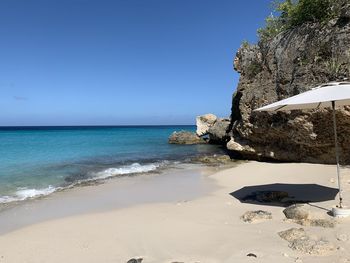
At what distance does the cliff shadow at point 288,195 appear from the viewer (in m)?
8.17

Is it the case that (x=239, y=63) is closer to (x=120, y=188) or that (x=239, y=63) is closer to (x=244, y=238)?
(x=120, y=188)

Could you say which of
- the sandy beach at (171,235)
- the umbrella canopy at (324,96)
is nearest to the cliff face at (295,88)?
the sandy beach at (171,235)

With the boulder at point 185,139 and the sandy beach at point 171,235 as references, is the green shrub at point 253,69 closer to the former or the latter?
the sandy beach at point 171,235

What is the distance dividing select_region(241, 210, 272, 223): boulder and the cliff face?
735 cm

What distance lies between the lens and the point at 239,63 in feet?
63.1

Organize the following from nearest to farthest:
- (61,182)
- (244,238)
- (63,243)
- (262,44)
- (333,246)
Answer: (333,246) → (244,238) → (63,243) → (61,182) → (262,44)

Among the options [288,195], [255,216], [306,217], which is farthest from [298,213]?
[288,195]

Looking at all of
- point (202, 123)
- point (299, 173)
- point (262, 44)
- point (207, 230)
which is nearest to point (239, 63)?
point (262, 44)

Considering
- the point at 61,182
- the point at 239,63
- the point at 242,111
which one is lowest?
the point at 61,182

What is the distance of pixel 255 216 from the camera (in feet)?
22.7

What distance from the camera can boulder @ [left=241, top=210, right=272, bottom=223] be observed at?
6.83m

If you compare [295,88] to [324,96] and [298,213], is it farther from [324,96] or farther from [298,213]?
[298,213]

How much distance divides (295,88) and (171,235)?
1041 cm

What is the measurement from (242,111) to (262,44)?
3.56m
